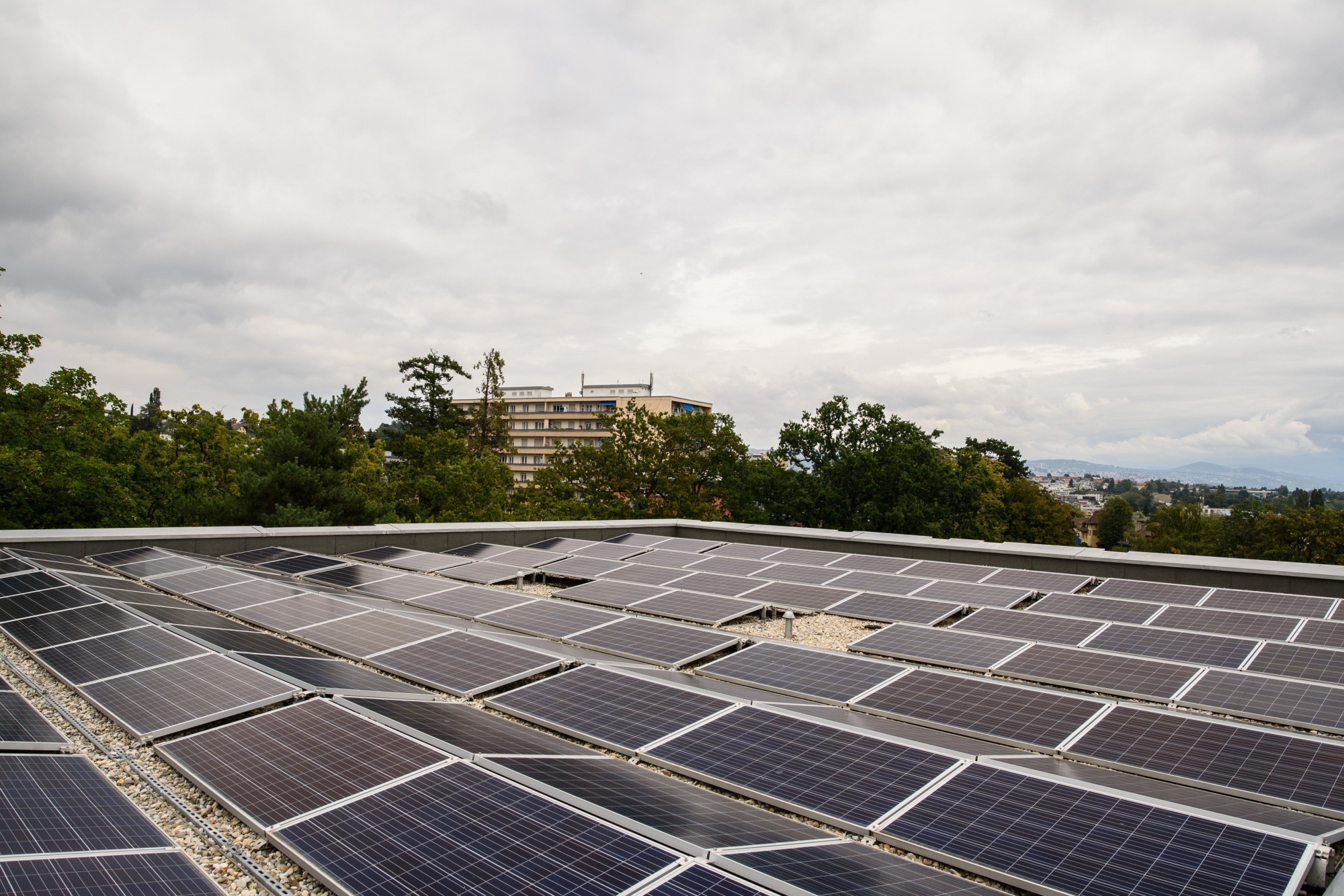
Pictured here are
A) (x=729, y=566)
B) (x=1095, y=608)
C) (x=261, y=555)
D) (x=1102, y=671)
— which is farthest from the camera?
(x=729, y=566)

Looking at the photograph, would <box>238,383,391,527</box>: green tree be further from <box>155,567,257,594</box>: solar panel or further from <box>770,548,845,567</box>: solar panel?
<box>770,548,845,567</box>: solar panel

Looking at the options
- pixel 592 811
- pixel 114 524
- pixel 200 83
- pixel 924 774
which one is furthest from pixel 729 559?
pixel 114 524

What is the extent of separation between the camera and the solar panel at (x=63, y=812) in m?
4.20

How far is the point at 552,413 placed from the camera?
13550 centimetres

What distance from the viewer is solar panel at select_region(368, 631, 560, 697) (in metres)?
8.40

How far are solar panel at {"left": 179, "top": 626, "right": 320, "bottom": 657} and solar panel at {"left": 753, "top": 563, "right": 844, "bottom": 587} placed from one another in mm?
9567

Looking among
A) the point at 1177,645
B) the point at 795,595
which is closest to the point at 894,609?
the point at 795,595

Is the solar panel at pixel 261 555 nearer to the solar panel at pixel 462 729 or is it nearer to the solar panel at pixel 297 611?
the solar panel at pixel 297 611

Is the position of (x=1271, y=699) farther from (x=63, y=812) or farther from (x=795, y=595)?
(x=63, y=812)

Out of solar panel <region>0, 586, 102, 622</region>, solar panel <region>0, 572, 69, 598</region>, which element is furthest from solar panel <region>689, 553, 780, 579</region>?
solar panel <region>0, 572, 69, 598</region>

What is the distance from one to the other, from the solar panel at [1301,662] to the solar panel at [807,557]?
8.88 m

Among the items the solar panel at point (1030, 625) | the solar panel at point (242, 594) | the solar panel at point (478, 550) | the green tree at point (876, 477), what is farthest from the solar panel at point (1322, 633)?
the green tree at point (876, 477)

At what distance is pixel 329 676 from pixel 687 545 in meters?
14.9

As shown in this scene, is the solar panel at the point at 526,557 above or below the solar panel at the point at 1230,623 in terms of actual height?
above
